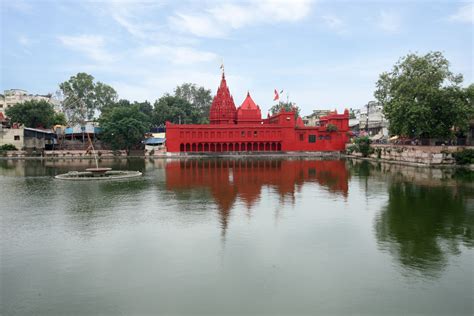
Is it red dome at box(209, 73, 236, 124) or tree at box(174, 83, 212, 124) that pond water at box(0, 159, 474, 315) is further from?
tree at box(174, 83, 212, 124)

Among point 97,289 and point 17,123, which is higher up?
point 17,123

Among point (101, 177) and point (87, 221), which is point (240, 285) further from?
point (101, 177)

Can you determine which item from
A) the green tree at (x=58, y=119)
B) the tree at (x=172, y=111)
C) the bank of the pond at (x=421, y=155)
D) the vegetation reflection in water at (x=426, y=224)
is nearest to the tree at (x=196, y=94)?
the tree at (x=172, y=111)

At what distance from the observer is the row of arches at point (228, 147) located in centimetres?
6519

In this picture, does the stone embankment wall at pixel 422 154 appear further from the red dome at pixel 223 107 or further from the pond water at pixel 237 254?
the red dome at pixel 223 107

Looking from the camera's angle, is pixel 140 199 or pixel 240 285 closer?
pixel 240 285

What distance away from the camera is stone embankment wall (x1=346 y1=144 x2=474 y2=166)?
130ft

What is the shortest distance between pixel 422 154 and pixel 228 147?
31942 mm

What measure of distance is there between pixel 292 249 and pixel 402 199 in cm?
1111

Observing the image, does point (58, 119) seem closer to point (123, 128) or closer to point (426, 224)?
point (123, 128)

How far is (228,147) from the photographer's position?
6562cm

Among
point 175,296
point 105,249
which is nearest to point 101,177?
point 105,249

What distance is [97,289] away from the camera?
9.55 m

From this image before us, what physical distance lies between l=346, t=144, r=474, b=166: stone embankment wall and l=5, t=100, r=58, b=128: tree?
58.4 m
